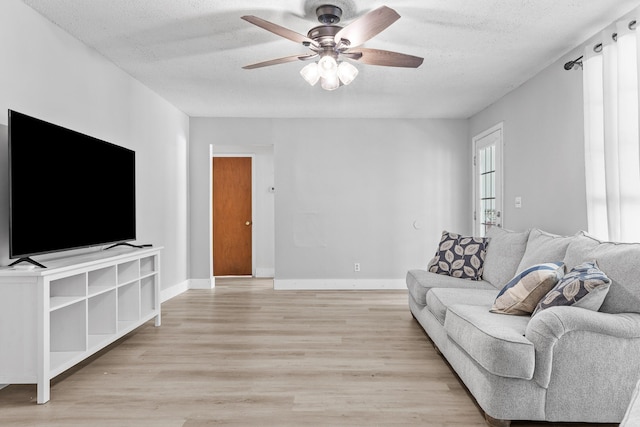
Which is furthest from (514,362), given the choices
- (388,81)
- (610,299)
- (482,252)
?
(388,81)

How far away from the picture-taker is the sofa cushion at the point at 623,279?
215 cm

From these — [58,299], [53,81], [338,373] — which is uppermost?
[53,81]

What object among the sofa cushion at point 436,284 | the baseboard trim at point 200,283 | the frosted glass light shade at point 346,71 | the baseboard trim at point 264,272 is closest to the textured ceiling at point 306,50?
the frosted glass light shade at point 346,71

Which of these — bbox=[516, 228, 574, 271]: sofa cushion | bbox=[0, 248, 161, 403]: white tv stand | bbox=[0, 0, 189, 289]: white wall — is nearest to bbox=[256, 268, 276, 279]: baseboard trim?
bbox=[0, 0, 189, 289]: white wall

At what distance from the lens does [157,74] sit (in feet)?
13.6

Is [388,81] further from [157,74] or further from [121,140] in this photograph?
[121,140]

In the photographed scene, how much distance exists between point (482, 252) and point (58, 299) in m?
3.45

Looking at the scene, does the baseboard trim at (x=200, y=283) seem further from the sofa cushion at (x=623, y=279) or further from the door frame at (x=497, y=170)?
the sofa cushion at (x=623, y=279)

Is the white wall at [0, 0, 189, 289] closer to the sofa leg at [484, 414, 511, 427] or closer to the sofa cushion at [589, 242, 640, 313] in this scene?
the sofa leg at [484, 414, 511, 427]

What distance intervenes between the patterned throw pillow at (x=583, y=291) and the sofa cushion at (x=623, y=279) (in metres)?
0.08

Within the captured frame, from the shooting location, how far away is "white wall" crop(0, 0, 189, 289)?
8.71ft

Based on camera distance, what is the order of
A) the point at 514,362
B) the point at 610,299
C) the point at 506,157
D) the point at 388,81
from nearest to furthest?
the point at 514,362 < the point at 610,299 < the point at 388,81 < the point at 506,157

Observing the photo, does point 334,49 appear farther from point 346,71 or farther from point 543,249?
point 543,249

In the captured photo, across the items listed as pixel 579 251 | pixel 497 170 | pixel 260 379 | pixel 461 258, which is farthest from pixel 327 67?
pixel 497 170
